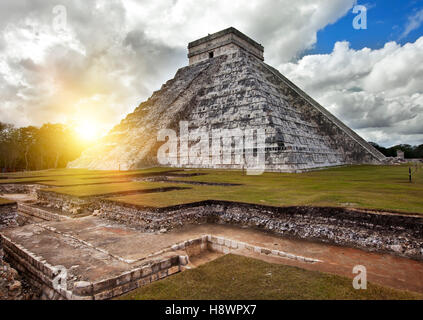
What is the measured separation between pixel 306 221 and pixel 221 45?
29961 mm

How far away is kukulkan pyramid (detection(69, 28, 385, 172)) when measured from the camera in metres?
20.8

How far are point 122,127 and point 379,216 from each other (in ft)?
98.3

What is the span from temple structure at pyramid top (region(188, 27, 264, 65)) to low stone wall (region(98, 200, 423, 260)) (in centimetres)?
2752

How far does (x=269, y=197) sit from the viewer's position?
8.86m

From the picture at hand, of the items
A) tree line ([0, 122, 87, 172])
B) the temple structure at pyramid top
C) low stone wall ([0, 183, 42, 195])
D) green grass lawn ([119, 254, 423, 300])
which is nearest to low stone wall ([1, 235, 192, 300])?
green grass lawn ([119, 254, 423, 300])

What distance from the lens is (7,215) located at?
923cm

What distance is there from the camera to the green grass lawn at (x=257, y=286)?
3.48m

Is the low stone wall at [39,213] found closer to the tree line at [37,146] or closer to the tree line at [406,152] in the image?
the tree line at [37,146]

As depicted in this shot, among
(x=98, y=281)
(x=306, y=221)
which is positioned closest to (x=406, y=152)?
(x=306, y=221)

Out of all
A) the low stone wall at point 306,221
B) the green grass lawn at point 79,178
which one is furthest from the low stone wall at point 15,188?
the low stone wall at point 306,221

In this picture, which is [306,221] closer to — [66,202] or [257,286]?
[257,286]

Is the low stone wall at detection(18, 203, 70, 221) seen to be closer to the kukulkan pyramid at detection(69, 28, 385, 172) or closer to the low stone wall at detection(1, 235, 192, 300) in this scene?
the low stone wall at detection(1, 235, 192, 300)

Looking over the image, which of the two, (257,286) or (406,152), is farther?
(406,152)

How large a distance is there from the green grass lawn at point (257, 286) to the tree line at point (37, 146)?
42015 mm
